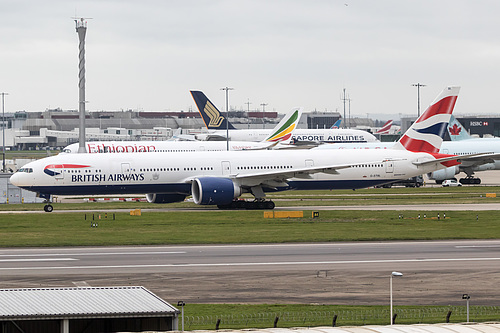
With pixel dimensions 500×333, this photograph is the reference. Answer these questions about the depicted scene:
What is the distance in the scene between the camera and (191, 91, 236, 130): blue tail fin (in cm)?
14125

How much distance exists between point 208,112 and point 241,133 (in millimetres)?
8976

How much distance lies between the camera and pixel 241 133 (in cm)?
14975

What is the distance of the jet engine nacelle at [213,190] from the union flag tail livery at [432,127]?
16.4 meters

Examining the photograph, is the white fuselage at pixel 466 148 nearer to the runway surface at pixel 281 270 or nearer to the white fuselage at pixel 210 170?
the white fuselage at pixel 210 170

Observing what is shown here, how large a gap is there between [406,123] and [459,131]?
5745 centimetres

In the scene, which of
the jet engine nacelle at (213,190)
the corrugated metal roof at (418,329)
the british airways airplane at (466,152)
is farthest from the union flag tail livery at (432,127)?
the corrugated metal roof at (418,329)

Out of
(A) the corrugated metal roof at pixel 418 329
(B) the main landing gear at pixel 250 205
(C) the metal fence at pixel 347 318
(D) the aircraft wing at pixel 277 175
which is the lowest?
(C) the metal fence at pixel 347 318

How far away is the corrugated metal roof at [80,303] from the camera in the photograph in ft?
67.8

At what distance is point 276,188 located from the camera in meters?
65.5

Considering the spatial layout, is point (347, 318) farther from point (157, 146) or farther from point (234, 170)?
point (157, 146)

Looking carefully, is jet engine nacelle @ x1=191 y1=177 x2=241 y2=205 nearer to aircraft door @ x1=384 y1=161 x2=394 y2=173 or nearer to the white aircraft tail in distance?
aircraft door @ x1=384 y1=161 x2=394 y2=173

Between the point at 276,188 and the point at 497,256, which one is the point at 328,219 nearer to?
the point at 276,188

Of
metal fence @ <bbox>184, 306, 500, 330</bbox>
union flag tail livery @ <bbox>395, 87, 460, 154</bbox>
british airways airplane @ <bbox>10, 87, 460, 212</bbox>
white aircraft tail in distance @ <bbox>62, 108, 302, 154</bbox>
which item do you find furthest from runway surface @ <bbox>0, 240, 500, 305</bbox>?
white aircraft tail in distance @ <bbox>62, 108, 302, 154</bbox>

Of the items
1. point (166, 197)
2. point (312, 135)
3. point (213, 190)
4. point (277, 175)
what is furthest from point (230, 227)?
point (312, 135)
